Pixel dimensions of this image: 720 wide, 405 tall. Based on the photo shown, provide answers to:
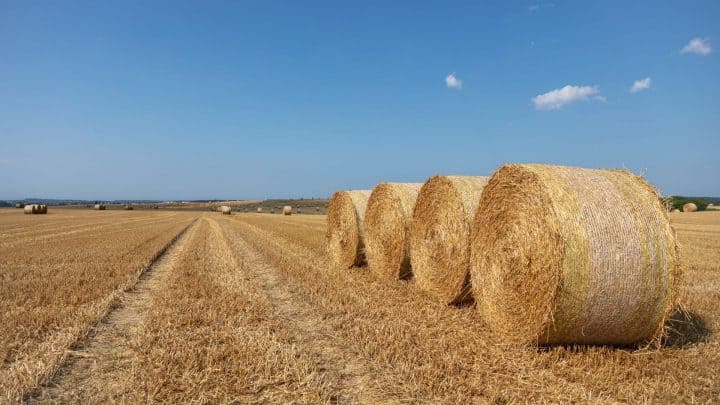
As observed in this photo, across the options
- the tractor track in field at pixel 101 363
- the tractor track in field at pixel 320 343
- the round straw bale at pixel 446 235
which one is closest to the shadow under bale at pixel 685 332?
the round straw bale at pixel 446 235

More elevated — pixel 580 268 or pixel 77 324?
pixel 580 268

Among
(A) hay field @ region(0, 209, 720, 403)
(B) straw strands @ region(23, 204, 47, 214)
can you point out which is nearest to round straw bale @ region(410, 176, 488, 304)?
(A) hay field @ region(0, 209, 720, 403)

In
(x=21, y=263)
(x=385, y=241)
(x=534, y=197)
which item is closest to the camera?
(x=534, y=197)

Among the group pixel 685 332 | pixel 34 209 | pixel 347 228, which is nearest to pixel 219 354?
pixel 685 332

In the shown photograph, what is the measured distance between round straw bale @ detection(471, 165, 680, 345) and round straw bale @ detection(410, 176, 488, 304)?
131 centimetres

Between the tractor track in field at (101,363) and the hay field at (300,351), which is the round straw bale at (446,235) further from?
the tractor track in field at (101,363)

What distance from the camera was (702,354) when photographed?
4.33m

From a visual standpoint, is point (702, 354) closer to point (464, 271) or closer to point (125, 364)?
point (464, 271)

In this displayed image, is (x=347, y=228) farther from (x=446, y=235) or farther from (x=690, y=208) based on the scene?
(x=690, y=208)

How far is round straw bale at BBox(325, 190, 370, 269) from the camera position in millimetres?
10141

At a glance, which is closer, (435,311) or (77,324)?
(77,324)

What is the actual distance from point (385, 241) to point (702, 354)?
17.5 ft

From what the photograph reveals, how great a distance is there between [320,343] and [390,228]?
4036 mm

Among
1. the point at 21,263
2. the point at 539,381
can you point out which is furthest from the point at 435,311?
the point at 21,263
